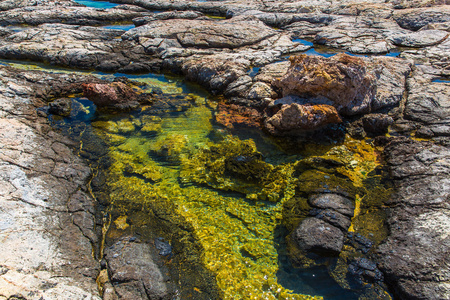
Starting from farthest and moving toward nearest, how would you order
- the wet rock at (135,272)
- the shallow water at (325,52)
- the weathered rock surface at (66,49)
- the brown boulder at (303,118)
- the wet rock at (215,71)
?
the shallow water at (325,52) → the weathered rock surface at (66,49) → the wet rock at (215,71) → the brown boulder at (303,118) → the wet rock at (135,272)

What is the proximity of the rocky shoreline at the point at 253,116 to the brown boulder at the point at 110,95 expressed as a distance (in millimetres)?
55

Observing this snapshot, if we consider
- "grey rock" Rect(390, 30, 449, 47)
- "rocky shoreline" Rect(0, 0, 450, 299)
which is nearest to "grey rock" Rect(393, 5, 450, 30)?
"rocky shoreline" Rect(0, 0, 450, 299)

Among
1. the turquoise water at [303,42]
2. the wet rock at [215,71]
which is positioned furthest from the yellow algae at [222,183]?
the turquoise water at [303,42]

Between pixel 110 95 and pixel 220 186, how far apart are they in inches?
169

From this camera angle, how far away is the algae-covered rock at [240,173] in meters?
5.29

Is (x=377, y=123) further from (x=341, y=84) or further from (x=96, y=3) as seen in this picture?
(x=96, y=3)

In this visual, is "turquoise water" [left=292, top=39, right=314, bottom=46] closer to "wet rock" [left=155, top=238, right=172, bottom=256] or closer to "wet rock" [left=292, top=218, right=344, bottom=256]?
"wet rock" [left=292, top=218, right=344, bottom=256]

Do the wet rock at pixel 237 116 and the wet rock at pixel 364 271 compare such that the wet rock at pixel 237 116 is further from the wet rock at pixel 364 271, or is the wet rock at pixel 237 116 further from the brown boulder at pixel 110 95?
the wet rock at pixel 364 271

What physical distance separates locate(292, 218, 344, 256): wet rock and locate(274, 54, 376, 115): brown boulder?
11.8 feet

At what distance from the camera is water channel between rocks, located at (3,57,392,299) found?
3969 mm

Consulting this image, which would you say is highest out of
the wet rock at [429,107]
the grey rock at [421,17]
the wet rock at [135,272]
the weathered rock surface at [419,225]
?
the grey rock at [421,17]

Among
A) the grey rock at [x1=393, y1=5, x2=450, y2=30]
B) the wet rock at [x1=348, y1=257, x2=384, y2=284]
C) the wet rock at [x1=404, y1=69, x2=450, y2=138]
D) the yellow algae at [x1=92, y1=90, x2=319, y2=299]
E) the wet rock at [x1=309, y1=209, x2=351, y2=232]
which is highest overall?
the grey rock at [x1=393, y1=5, x2=450, y2=30]

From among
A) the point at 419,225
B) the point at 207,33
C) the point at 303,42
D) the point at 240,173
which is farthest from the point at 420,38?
the point at 240,173

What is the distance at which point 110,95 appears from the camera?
7.53 m
